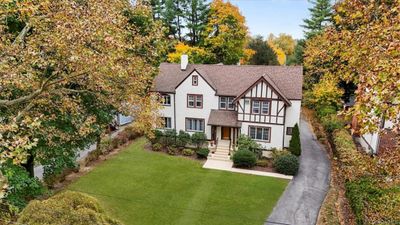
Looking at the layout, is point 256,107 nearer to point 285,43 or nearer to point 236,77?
point 236,77

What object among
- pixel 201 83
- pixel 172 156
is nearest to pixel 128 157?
pixel 172 156

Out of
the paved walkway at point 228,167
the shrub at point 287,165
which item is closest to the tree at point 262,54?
the paved walkway at point 228,167

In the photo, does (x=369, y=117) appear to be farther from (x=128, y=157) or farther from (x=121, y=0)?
(x=128, y=157)

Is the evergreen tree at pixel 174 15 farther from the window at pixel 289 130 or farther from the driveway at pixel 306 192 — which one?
the driveway at pixel 306 192

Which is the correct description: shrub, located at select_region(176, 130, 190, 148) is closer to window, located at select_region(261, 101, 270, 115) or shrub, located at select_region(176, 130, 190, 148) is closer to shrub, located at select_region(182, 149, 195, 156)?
shrub, located at select_region(182, 149, 195, 156)

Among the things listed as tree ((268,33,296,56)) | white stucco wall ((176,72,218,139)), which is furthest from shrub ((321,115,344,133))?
tree ((268,33,296,56))
